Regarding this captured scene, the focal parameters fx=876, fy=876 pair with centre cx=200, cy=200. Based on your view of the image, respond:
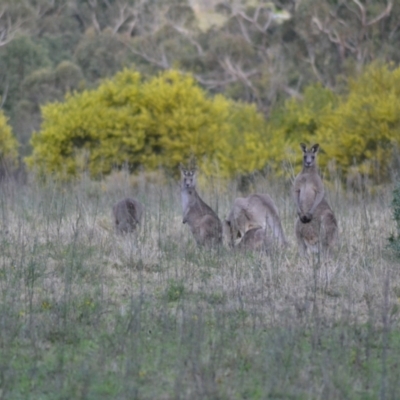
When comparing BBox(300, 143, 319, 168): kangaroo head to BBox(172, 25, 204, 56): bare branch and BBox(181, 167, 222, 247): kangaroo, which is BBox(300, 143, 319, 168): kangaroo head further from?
BBox(172, 25, 204, 56): bare branch

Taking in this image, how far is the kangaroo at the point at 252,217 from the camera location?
10523mm

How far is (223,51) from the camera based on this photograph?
4444 centimetres

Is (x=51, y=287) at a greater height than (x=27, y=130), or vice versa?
(x=27, y=130)

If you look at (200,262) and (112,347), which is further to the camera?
(200,262)

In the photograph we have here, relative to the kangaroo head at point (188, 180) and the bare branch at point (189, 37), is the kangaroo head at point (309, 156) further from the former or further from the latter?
the bare branch at point (189, 37)

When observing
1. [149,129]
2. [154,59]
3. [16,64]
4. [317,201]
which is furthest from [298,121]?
[317,201]

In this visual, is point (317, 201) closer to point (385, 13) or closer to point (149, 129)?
point (149, 129)

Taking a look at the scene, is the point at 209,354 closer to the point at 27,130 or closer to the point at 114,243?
the point at 114,243

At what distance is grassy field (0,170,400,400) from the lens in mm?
5961

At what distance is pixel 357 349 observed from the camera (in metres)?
6.52

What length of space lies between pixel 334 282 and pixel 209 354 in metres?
2.22

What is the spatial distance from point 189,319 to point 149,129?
2481 cm

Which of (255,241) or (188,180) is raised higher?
(188,180)

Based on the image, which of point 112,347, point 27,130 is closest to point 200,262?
point 112,347
